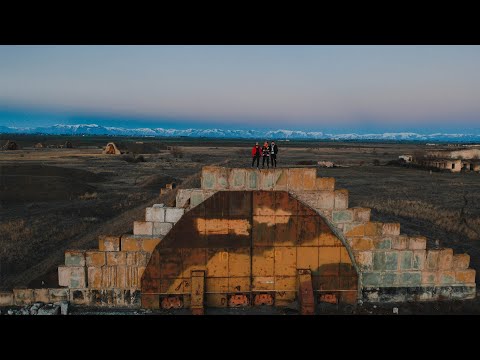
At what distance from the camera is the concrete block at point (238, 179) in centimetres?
835

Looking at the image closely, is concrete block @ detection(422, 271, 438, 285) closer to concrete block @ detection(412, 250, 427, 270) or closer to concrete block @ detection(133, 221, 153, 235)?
concrete block @ detection(412, 250, 427, 270)

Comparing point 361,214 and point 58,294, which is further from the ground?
point 361,214

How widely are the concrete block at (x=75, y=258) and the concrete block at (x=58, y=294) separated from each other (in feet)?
1.77

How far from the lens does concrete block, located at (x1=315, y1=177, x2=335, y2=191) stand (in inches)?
331

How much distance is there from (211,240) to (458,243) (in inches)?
402

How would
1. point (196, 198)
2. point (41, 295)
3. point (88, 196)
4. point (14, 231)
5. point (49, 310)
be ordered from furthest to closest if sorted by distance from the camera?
1. point (88, 196)
2. point (14, 231)
3. point (196, 198)
4. point (41, 295)
5. point (49, 310)

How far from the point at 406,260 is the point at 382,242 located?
630mm

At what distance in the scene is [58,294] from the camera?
316 inches

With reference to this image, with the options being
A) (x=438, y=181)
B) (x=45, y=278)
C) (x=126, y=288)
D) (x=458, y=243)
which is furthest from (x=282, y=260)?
(x=438, y=181)

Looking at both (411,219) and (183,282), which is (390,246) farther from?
(411,219)

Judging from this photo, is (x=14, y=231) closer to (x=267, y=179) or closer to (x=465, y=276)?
(x=267, y=179)

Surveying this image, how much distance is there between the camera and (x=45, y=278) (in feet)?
32.2

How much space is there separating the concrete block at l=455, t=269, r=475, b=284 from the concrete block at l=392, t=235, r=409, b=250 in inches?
Answer: 49.2

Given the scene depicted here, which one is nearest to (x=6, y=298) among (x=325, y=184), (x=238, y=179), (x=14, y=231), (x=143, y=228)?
(x=143, y=228)
